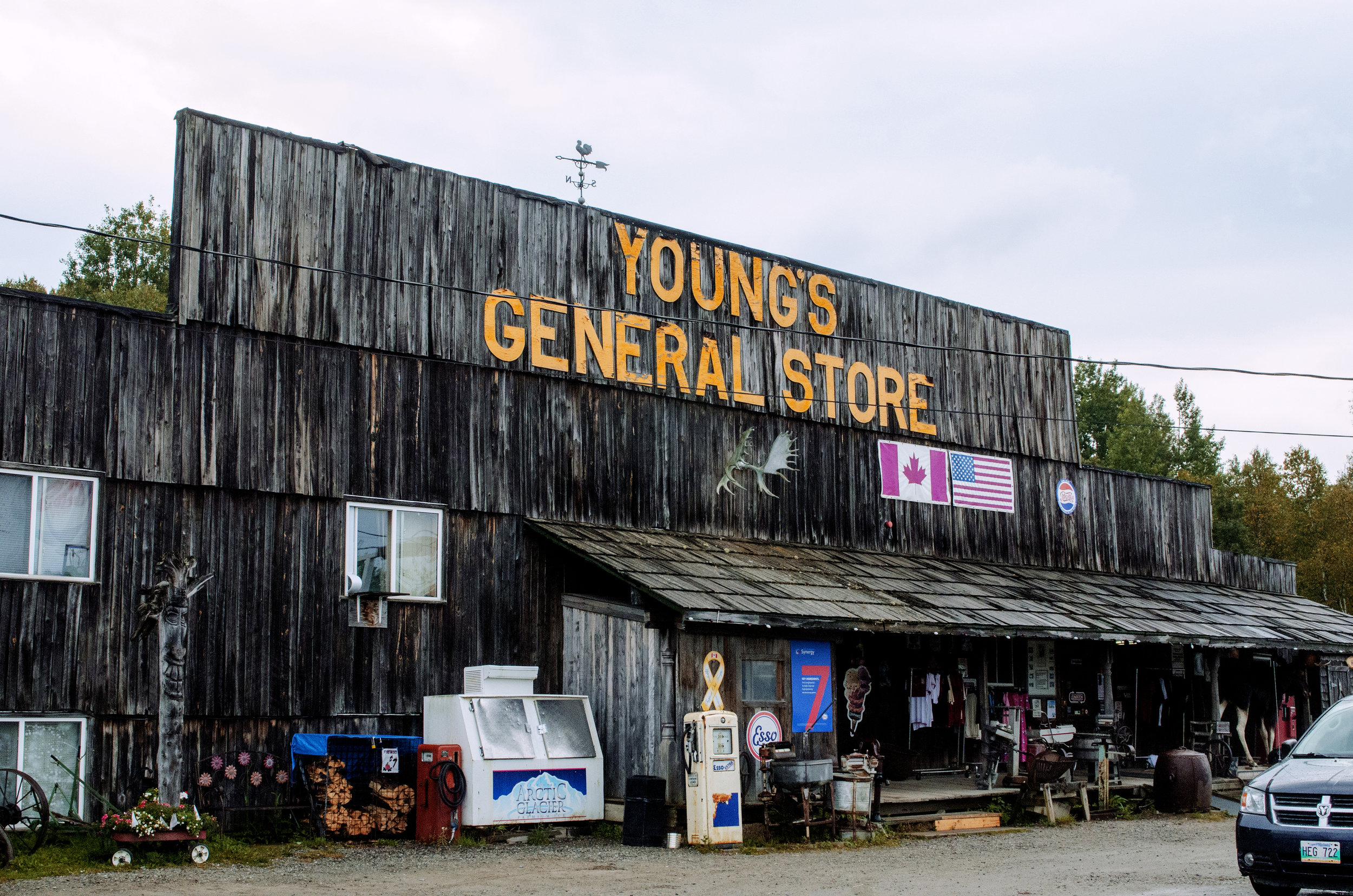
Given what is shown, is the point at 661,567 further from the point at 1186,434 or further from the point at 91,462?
the point at 1186,434

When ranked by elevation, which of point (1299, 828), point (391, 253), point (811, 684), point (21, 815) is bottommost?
point (21, 815)

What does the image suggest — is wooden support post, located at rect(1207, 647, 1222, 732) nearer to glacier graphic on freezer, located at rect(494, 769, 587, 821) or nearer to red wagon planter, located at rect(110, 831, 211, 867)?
glacier graphic on freezer, located at rect(494, 769, 587, 821)

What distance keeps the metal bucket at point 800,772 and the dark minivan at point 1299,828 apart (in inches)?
238

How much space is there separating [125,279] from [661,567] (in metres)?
32.9

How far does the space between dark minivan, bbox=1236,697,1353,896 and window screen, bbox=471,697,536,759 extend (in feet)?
26.9

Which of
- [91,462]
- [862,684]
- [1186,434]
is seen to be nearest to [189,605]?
[91,462]

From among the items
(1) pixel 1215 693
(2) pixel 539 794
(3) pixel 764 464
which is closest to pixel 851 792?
(2) pixel 539 794

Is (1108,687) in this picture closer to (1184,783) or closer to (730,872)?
(1184,783)

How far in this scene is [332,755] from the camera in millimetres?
15328

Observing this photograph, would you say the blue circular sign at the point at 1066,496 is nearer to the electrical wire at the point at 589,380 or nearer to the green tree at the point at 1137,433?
the electrical wire at the point at 589,380

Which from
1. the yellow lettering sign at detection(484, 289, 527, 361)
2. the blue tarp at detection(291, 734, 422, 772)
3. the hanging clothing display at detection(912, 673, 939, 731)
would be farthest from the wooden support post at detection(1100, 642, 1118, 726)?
the blue tarp at detection(291, 734, 422, 772)

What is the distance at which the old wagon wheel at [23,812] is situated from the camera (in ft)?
41.3

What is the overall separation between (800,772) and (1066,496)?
39.1 ft

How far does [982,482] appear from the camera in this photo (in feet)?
79.7
